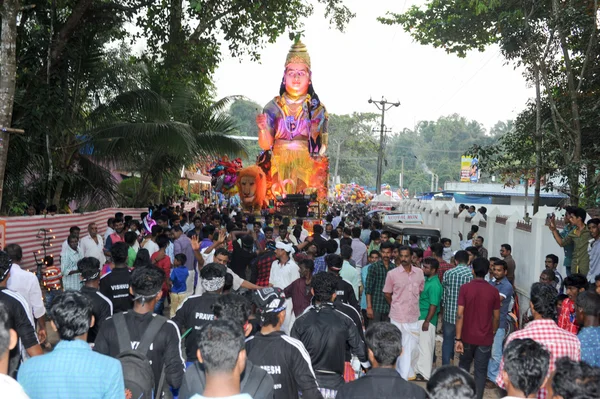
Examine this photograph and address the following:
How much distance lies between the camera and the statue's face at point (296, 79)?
143 feet

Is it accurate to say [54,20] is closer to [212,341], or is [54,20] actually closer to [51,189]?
[51,189]

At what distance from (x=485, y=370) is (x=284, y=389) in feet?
13.2

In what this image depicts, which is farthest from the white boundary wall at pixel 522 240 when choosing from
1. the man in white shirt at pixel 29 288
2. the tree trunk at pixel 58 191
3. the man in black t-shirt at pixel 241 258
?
the tree trunk at pixel 58 191

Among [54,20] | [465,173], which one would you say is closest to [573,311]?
[54,20]

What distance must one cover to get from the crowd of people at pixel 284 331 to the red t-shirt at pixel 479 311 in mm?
13

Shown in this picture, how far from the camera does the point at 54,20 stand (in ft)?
46.9

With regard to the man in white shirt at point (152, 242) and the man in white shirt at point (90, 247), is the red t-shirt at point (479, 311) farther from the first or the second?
the man in white shirt at point (90, 247)

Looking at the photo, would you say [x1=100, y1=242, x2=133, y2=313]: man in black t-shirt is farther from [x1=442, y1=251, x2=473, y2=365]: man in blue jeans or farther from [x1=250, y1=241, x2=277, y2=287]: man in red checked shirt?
[x1=442, y1=251, x2=473, y2=365]: man in blue jeans

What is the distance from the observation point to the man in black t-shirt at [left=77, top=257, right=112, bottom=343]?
595 cm

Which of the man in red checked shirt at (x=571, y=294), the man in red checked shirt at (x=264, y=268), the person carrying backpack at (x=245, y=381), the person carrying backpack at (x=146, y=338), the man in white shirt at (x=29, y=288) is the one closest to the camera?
the person carrying backpack at (x=245, y=381)

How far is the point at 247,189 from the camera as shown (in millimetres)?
34625

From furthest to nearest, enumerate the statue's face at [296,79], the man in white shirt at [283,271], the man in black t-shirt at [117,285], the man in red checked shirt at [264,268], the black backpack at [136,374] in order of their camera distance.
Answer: the statue's face at [296,79], the man in red checked shirt at [264,268], the man in white shirt at [283,271], the man in black t-shirt at [117,285], the black backpack at [136,374]

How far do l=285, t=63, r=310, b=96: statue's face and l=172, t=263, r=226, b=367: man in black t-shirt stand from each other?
38346mm

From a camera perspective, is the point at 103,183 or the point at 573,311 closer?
the point at 573,311
